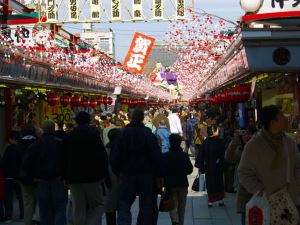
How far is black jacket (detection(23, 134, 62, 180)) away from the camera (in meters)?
8.92

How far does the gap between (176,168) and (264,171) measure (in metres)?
3.76

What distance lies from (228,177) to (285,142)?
813 centimetres

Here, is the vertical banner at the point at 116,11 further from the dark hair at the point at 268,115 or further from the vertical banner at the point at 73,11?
the dark hair at the point at 268,115

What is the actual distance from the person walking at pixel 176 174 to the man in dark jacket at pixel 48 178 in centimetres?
160

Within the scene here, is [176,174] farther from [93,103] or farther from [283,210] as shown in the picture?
[93,103]

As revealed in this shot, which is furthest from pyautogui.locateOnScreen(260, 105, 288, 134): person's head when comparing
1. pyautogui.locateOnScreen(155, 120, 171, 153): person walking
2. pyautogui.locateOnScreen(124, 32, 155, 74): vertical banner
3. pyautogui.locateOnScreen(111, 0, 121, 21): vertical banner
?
pyautogui.locateOnScreen(124, 32, 155, 74): vertical banner

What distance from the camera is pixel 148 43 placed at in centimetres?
4344

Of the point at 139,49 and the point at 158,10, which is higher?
the point at 139,49

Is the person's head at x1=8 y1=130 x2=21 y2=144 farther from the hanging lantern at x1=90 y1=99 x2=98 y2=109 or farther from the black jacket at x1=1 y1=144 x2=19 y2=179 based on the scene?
the hanging lantern at x1=90 y1=99 x2=98 y2=109

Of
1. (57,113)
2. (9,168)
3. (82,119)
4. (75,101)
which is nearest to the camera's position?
(82,119)

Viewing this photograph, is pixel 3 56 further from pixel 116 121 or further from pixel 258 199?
pixel 258 199

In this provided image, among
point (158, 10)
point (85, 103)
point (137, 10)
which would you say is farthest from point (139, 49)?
point (85, 103)

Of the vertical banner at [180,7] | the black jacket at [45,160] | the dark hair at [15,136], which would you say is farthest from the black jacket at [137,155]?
the vertical banner at [180,7]

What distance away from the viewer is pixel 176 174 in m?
9.38
